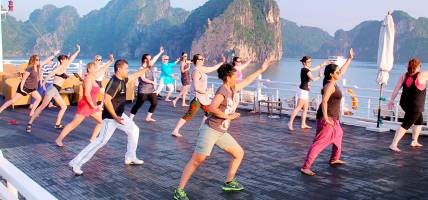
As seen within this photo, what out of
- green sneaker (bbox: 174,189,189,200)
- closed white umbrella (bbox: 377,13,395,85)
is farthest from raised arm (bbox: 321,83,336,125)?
closed white umbrella (bbox: 377,13,395,85)

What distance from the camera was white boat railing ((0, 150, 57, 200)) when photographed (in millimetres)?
2721

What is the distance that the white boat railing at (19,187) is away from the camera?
2.72 metres

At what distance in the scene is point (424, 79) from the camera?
696 centimetres

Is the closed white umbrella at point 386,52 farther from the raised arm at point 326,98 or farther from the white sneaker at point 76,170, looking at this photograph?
the white sneaker at point 76,170

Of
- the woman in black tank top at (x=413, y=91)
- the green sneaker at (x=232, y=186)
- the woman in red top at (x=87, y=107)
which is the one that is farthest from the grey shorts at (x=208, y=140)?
the woman in black tank top at (x=413, y=91)

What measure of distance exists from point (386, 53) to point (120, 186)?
6.25 metres

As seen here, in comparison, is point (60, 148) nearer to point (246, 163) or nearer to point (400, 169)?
point (246, 163)

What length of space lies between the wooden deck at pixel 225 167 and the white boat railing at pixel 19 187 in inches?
47.3

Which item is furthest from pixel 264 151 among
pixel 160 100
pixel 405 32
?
pixel 405 32

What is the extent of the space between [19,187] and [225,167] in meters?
3.58

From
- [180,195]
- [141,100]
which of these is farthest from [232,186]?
[141,100]

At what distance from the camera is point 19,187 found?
3084 mm

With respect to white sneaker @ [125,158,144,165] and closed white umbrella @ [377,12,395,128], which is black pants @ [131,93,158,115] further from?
closed white umbrella @ [377,12,395,128]

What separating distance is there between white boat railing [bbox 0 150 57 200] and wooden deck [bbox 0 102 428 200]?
1.20 meters
